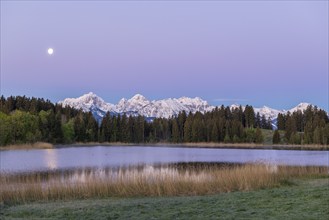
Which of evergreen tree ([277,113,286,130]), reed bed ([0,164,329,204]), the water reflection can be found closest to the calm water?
the water reflection

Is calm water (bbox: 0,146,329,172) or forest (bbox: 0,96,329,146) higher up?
forest (bbox: 0,96,329,146)

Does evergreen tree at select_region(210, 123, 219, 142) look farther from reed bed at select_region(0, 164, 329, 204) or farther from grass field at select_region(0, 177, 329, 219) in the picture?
grass field at select_region(0, 177, 329, 219)

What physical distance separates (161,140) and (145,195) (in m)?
127

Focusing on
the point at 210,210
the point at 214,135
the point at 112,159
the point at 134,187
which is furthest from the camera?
the point at 214,135

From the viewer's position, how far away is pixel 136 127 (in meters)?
141

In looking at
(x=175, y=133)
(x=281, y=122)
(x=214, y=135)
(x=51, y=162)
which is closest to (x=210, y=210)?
(x=51, y=162)

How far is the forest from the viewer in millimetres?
101125

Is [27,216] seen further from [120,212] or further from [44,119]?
[44,119]

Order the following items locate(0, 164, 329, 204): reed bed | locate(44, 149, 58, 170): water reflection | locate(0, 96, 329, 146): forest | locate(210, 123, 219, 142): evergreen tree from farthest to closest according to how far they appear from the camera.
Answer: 1. locate(210, 123, 219, 142): evergreen tree
2. locate(0, 96, 329, 146): forest
3. locate(44, 149, 58, 170): water reflection
4. locate(0, 164, 329, 204): reed bed

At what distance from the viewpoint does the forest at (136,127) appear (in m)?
101

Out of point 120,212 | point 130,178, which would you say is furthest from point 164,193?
point 120,212

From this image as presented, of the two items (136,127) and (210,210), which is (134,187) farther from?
(136,127)

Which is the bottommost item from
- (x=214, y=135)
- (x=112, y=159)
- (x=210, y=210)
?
(x=210, y=210)

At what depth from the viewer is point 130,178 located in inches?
870
